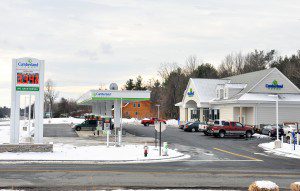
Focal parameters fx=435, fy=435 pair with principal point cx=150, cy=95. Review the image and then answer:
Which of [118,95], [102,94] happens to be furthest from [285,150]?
[102,94]

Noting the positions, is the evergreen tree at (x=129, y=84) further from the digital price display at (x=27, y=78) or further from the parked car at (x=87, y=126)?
the digital price display at (x=27, y=78)

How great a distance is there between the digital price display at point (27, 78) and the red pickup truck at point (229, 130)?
21.5 m

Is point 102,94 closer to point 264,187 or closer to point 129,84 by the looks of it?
point 264,187

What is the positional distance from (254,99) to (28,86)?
33.7 metres

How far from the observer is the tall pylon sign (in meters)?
27.4

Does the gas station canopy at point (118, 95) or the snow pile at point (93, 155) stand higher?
the gas station canopy at point (118, 95)

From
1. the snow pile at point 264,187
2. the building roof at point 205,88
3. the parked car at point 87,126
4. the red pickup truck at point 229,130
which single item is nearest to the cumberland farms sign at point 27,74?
the snow pile at point 264,187

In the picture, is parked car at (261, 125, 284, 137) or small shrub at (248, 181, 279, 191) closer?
small shrub at (248, 181, 279, 191)

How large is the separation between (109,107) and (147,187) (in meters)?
38.6

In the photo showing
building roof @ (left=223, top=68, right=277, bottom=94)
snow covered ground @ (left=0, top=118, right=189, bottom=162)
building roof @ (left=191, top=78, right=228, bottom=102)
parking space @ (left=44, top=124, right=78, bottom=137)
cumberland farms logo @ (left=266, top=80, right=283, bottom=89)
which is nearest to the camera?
snow covered ground @ (left=0, top=118, right=189, bottom=162)

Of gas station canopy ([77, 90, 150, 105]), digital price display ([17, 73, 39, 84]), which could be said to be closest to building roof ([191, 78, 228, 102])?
gas station canopy ([77, 90, 150, 105])

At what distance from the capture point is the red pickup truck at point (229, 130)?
43.8 m

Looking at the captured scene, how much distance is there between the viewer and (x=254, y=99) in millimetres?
54219

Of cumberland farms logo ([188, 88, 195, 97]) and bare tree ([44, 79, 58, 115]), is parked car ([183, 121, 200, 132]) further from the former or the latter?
bare tree ([44, 79, 58, 115])
